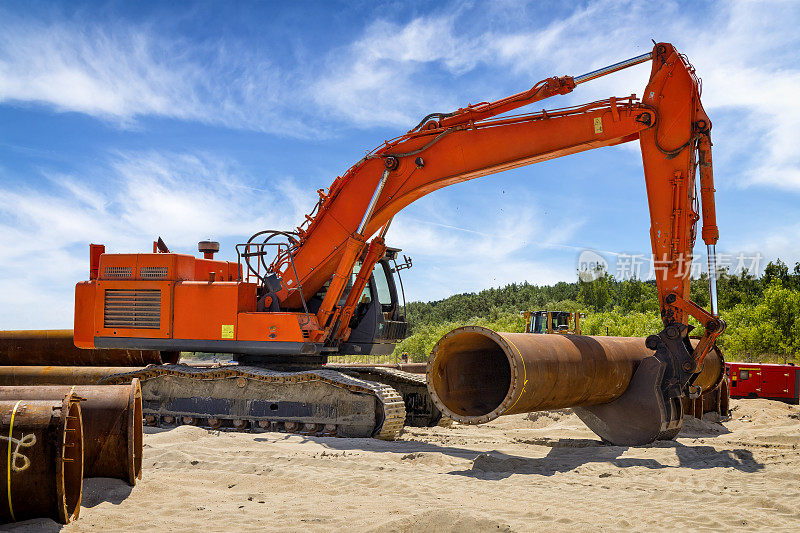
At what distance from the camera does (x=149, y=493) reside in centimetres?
680

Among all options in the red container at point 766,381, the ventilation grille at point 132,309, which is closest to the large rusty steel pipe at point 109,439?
the ventilation grille at point 132,309

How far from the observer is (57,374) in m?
14.0

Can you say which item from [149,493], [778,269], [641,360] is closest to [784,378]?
[641,360]

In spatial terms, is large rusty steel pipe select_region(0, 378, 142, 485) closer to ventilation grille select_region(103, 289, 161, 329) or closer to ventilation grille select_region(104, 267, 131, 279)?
ventilation grille select_region(103, 289, 161, 329)

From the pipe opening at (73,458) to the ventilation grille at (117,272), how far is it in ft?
23.3

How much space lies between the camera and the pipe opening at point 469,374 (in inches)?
360

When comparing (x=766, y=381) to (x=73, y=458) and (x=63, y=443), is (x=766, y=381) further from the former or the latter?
(x=63, y=443)

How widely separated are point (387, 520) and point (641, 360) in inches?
255

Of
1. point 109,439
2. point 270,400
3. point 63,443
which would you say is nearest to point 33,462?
point 63,443

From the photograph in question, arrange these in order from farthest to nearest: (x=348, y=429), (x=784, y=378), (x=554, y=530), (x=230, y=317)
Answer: (x=784, y=378) → (x=230, y=317) → (x=348, y=429) → (x=554, y=530)

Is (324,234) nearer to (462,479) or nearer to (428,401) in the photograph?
(428,401)

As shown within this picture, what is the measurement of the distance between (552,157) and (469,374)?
138 inches

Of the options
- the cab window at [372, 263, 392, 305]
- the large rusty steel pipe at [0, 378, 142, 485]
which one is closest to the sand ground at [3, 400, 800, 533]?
the large rusty steel pipe at [0, 378, 142, 485]

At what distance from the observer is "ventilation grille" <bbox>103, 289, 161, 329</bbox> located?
41.4 ft
